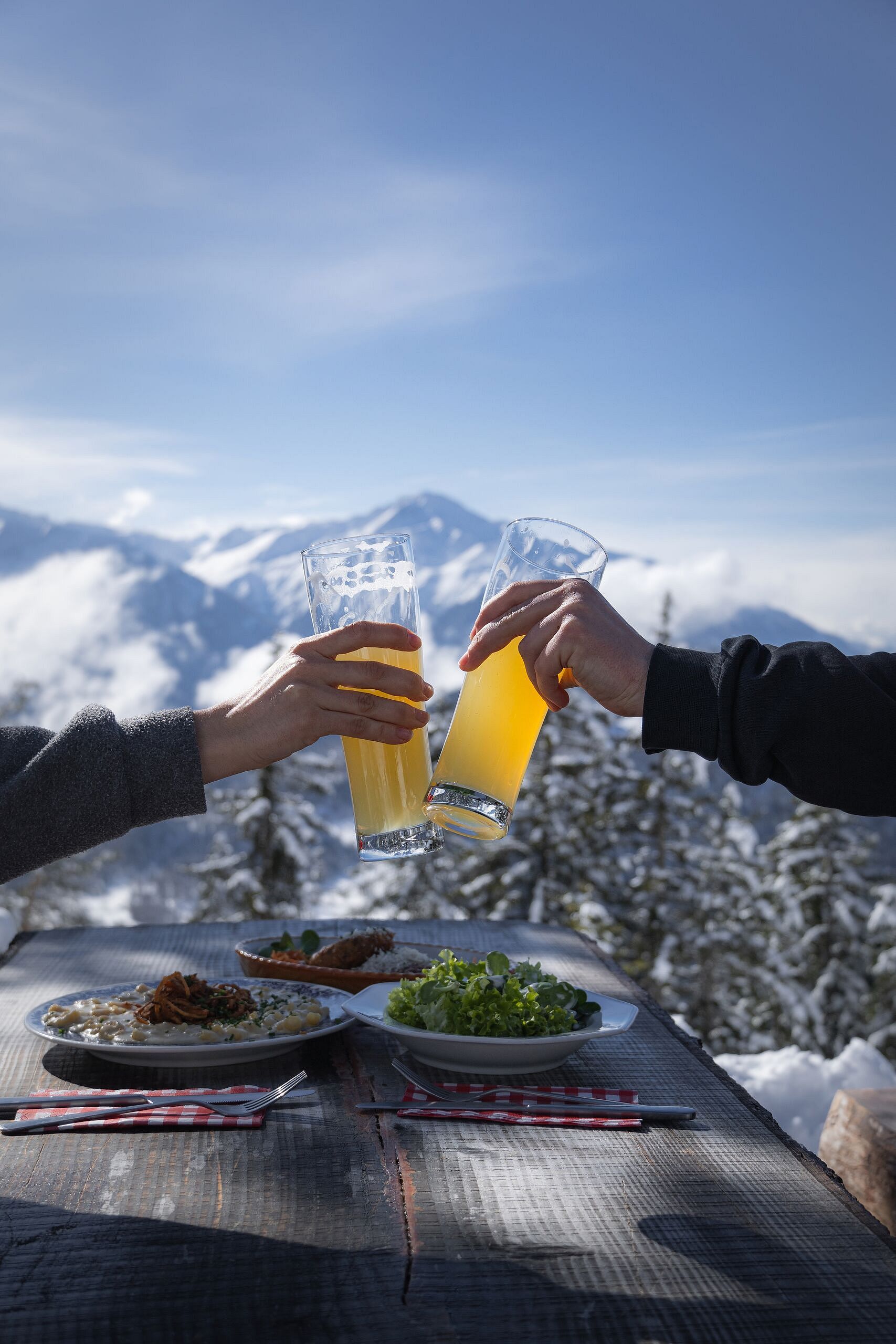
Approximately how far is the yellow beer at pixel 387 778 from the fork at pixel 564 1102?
0.46m

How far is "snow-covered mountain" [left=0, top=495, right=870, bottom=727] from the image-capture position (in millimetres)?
81500

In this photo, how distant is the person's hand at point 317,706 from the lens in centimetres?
188

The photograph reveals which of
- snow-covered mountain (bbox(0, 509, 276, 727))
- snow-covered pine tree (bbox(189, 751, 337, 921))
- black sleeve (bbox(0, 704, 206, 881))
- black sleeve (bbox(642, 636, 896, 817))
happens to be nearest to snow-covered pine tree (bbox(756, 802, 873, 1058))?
snow-covered pine tree (bbox(189, 751, 337, 921))

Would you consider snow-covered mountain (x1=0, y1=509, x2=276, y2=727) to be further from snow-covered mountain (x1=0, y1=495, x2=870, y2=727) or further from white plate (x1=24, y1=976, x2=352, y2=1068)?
white plate (x1=24, y1=976, x2=352, y2=1068)

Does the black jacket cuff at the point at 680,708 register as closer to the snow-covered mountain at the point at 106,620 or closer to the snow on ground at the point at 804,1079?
the snow on ground at the point at 804,1079

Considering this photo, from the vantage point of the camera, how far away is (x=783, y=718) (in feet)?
5.99

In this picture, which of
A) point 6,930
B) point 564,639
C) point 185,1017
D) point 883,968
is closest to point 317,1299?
point 185,1017

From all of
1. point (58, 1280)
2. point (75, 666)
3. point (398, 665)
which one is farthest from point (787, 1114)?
point (75, 666)

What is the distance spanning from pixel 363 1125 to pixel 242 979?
701 mm

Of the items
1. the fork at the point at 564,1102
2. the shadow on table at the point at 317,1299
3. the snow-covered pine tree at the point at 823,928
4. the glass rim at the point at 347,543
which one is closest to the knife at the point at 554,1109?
the fork at the point at 564,1102

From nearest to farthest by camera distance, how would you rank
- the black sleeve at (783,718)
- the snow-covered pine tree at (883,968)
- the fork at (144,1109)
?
the fork at (144,1109)
the black sleeve at (783,718)
the snow-covered pine tree at (883,968)

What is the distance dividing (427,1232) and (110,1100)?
665mm

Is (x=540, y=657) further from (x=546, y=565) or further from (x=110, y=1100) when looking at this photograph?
(x=110, y=1100)

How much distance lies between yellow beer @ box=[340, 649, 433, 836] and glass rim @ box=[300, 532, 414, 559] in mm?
196
